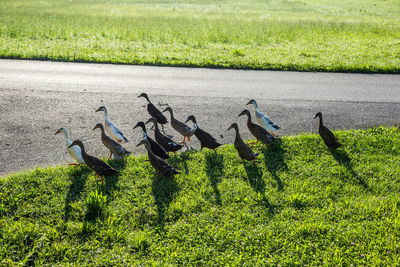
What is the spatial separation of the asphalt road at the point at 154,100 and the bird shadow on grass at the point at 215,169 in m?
1.21

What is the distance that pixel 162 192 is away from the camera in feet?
23.2

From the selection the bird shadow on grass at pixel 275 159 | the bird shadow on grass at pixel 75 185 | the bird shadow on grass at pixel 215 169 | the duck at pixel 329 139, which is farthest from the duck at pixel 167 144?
the duck at pixel 329 139

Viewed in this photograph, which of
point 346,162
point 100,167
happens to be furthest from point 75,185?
point 346,162

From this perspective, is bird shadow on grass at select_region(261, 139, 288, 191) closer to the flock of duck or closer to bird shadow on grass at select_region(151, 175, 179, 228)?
the flock of duck

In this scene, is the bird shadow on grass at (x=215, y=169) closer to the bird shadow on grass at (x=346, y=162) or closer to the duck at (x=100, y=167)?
the duck at (x=100, y=167)

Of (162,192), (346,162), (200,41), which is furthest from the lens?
(200,41)

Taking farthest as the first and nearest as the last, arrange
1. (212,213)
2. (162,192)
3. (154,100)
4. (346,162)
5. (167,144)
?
(154,100)
(167,144)
(346,162)
(162,192)
(212,213)

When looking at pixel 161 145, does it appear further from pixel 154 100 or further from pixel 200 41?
pixel 200 41

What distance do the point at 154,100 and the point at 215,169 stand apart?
5.04m

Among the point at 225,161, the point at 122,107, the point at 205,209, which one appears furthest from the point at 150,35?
the point at 205,209

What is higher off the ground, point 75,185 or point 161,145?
point 161,145

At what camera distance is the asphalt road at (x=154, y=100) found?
9484mm

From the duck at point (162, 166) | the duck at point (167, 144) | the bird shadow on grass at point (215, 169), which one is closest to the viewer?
the bird shadow on grass at point (215, 169)

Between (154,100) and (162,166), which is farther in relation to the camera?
(154,100)
